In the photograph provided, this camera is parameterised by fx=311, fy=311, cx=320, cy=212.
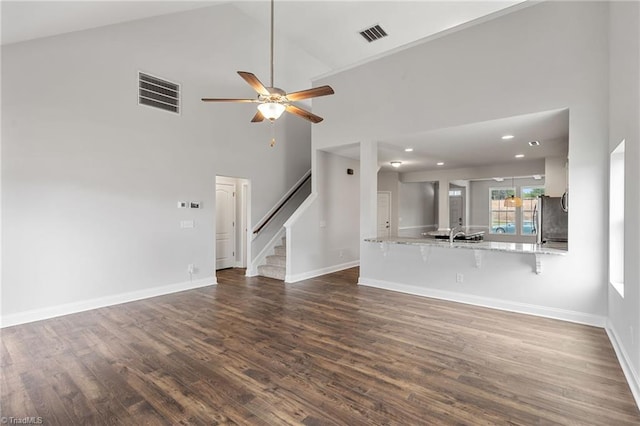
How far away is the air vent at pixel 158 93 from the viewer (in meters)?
4.96

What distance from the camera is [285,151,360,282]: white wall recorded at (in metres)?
6.11

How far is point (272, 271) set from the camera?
6.43m

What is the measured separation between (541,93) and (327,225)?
14.0ft

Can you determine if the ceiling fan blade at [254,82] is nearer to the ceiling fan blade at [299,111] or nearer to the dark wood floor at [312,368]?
the ceiling fan blade at [299,111]

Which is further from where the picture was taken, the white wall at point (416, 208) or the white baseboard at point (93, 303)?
the white wall at point (416, 208)

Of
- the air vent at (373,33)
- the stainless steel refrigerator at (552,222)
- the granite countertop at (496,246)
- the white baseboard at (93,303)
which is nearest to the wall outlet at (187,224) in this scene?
the white baseboard at (93,303)

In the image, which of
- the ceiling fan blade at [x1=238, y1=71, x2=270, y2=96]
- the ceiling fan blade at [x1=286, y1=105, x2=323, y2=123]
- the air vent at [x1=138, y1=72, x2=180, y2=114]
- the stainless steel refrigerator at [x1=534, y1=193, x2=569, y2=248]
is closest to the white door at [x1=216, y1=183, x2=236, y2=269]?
the air vent at [x1=138, y1=72, x2=180, y2=114]

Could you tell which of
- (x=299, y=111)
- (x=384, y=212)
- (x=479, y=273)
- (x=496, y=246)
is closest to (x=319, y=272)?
(x=479, y=273)

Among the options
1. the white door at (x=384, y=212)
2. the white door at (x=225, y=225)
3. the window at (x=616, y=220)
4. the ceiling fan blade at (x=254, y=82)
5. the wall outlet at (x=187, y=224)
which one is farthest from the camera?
the white door at (x=384, y=212)

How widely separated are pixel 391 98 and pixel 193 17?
3827 millimetres

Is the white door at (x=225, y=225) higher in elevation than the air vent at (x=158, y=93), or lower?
lower

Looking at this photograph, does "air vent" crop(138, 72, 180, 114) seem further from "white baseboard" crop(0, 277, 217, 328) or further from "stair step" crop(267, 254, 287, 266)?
"stair step" crop(267, 254, 287, 266)

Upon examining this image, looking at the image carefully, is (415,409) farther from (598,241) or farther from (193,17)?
(193,17)

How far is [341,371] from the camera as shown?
2.63 metres
